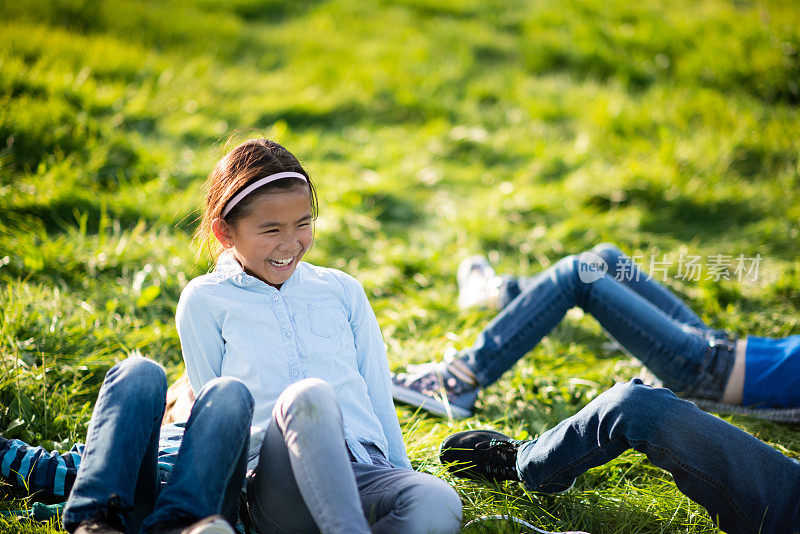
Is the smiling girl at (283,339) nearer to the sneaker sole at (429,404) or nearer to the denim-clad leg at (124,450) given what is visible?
the denim-clad leg at (124,450)

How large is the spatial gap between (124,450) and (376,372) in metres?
0.78

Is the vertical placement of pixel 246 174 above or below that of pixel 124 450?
above

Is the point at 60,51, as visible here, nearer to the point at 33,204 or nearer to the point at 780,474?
the point at 33,204

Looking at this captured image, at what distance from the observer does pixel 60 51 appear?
17.2ft

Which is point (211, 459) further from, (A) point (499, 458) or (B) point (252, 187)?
(A) point (499, 458)

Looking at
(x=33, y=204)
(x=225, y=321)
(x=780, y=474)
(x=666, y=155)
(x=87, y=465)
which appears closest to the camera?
(x=87, y=465)

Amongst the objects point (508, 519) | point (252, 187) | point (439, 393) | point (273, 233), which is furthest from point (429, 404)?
point (252, 187)

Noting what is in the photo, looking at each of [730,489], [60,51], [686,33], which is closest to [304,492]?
[730,489]

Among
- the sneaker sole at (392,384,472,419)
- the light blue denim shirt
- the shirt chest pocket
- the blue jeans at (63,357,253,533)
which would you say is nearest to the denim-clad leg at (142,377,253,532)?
the blue jeans at (63,357,253,533)

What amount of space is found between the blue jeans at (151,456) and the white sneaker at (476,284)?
6.03 feet

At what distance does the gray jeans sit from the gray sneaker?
808 mm

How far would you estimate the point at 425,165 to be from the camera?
5020 mm

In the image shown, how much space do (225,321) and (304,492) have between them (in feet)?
2.00

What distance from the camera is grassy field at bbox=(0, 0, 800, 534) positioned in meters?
2.71
